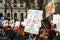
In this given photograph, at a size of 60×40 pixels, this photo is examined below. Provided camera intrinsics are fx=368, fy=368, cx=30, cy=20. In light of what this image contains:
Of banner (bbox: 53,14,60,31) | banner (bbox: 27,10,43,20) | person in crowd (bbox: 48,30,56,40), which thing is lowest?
person in crowd (bbox: 48,30,56,40)

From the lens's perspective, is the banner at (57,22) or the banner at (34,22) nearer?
the banner at (34,22)

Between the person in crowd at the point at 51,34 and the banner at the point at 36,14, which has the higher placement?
the banner at the point at 36,14

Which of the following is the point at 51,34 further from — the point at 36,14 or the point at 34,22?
the point at 36,14

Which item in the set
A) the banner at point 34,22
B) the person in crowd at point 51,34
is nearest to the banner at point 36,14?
the banner at point 34,22

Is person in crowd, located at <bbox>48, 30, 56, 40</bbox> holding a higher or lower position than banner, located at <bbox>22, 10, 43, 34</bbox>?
lower

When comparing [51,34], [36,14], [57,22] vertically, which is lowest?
[51,34]

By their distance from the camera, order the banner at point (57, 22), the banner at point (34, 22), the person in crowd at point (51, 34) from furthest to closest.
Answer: the banner at point (57, 22) → the banner at point (34, 22) → the person in crowd at point (51, 34)

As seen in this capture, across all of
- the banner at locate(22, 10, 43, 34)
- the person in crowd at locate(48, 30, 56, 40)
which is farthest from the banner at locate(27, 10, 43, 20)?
the person in crowd at locate(48, 30, 56, 40)

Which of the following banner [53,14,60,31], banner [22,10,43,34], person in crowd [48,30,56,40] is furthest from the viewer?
banner [53,14,60,31]

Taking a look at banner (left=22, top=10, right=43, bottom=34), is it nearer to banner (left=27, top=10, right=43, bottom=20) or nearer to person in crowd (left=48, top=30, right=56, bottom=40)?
banner (left=27, top=10, right=43, bottom=20)

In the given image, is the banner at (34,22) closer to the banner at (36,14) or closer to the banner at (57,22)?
the banner at (36,14)

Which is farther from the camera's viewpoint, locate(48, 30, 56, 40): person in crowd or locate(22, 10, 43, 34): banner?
locate(22, 10, 43, 34): banner

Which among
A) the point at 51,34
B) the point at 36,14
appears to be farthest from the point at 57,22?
the point at 36,14

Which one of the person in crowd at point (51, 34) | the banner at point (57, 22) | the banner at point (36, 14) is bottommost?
the person in crowd at point (51, 34)
